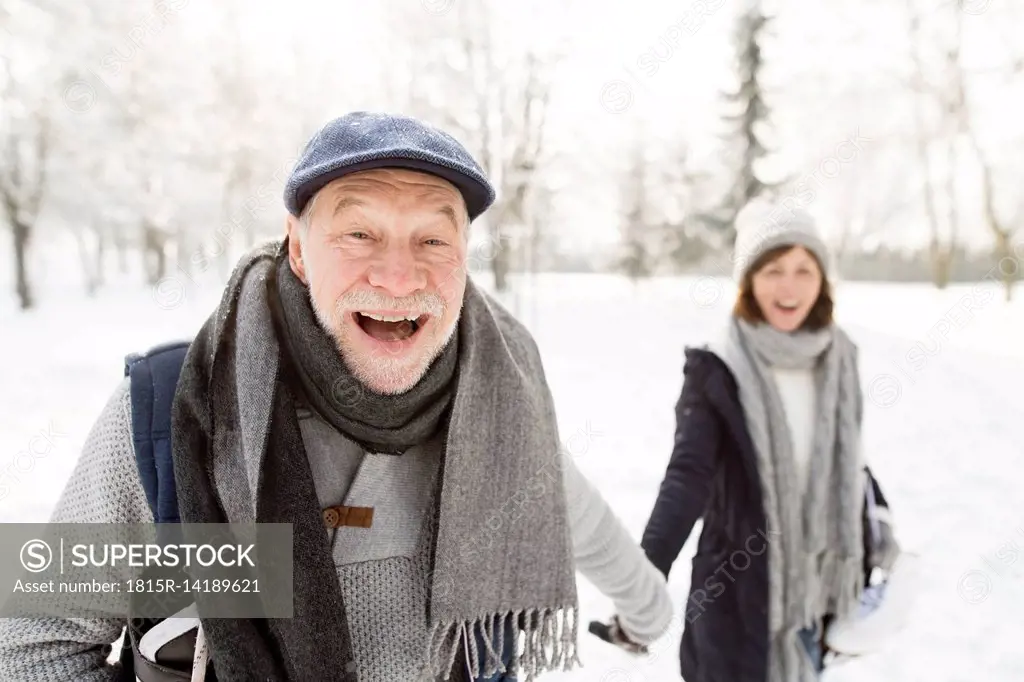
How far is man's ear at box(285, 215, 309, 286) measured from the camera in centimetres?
151

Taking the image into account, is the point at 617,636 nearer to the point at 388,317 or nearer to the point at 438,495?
the point at 438,495

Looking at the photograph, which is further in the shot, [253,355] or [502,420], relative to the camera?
[502,420]

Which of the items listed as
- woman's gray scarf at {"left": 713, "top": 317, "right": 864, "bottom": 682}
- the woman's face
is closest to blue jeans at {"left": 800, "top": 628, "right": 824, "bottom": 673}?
woman's gray scarf at {"left": 713, "top": 317, "right": 864, "bottom": 682}

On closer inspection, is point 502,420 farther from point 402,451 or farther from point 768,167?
point 768,167

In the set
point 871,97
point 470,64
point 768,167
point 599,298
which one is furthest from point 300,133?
Result: point 871,97

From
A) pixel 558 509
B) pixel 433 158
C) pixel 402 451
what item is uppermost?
pixel 433 158

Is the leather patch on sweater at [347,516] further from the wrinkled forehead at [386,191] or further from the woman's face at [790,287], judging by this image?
the woman's face at [790,287]

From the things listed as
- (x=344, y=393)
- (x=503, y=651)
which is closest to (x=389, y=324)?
(x=344, y=393)

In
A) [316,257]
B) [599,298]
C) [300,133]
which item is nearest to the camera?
[316,257]

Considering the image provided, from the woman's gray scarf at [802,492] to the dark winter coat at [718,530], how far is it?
0.17 ft

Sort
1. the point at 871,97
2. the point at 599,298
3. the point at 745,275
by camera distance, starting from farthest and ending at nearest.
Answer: the point at 599,298 → the point at 871,97 → the point at 745,275

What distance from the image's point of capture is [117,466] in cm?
130

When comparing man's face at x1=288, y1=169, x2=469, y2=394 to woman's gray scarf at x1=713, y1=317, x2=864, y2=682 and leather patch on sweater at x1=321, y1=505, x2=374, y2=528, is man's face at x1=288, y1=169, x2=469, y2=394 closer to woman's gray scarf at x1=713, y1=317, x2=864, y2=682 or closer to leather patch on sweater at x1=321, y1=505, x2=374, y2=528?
leather patch on sweater at x1=321, y1=505, x2=374, y2=528

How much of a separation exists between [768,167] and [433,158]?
20240 mm
